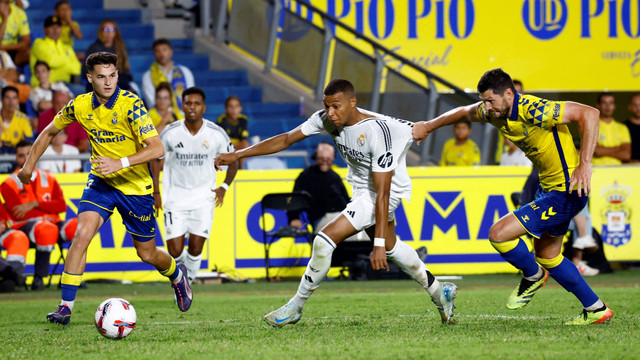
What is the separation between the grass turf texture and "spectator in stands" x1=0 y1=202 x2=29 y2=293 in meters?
0.43

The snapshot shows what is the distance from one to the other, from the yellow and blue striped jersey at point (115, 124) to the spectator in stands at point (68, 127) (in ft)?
22.7

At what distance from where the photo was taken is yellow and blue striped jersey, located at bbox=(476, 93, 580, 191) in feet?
25.3

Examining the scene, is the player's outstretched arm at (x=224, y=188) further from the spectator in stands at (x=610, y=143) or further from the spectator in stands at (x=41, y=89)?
the spectator in stands at (x=610, y=143)

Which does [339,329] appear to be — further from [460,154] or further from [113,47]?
[113,47]

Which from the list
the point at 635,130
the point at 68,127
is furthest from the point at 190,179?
the point at 635,130

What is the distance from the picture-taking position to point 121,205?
869 cm

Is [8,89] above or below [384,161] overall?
above

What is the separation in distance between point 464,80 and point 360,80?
→ 8.97 ft

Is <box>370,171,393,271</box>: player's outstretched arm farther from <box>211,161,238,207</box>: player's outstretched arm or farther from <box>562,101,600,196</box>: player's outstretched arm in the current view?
<box>211,161,238,207</box>: player's outstretched arm

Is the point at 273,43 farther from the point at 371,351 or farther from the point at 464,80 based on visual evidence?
the point at 371,351

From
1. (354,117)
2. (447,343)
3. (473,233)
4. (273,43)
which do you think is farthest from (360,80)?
(447,343)

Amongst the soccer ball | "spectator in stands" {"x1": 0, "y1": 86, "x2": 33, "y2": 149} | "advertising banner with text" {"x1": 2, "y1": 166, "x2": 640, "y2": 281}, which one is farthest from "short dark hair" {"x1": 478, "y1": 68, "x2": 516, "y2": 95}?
"spectator in stands" {"x1": 0, "y1": 86, "x2": 33, "y2": 149}

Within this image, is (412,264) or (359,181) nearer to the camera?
(412,264)

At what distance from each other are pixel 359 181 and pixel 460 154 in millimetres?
7738
